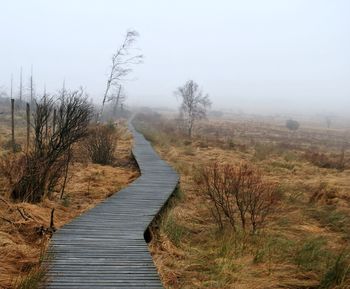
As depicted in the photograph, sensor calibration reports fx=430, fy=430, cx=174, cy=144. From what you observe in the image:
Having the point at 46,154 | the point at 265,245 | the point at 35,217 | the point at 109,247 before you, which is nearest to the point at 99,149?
the point at 46,154

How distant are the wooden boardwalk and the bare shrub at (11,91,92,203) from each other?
137 cm

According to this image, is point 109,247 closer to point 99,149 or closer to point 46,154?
point 46,154

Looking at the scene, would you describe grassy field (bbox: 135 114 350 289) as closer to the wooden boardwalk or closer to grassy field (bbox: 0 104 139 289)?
the wooden boardwalk

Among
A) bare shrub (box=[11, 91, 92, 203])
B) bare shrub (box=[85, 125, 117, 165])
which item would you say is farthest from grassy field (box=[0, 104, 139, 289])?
bare shrub (box=[85, 125, 117, 165])

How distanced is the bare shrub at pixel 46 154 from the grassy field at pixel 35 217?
0.90ft

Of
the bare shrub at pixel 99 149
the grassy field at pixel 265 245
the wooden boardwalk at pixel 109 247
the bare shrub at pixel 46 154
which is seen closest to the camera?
the wooden boardwalk at pixel 109 247

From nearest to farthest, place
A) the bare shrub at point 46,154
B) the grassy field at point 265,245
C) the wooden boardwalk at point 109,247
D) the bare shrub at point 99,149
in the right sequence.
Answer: the wooden boardwalk at point 109,247
the grassy field at point 265,245
the bare shrub at point 46,154
the bare shrub at point 99,149

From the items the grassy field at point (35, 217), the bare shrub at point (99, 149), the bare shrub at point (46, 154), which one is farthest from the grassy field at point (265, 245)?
the bare shrub at point (99, 149)

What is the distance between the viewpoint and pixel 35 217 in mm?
7344

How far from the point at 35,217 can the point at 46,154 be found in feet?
9.59

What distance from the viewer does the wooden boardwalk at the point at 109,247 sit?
511cm

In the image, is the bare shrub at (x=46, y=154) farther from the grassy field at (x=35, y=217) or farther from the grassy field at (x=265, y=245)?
the grassy field at (x=265, y=245)

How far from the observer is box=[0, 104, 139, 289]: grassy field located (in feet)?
16.9

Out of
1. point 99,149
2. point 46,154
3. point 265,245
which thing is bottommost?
point 265,245
